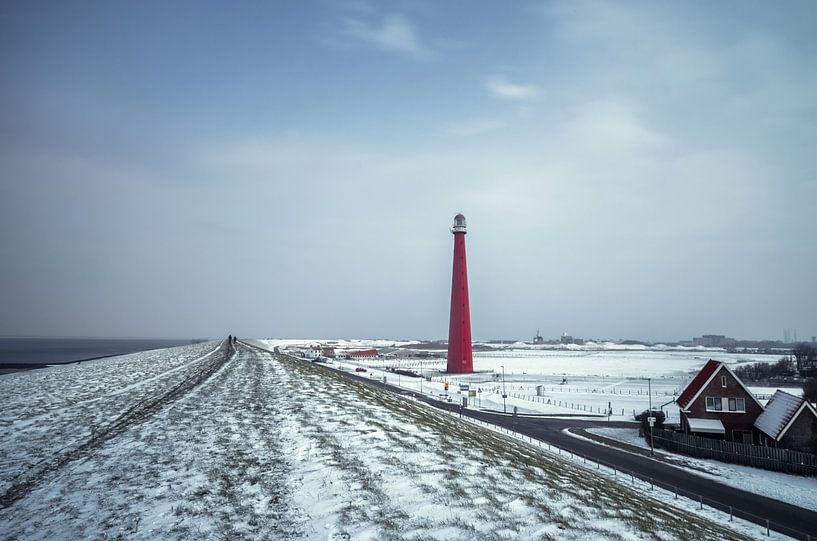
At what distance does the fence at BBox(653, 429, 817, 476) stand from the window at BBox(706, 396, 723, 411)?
3620 millimetres

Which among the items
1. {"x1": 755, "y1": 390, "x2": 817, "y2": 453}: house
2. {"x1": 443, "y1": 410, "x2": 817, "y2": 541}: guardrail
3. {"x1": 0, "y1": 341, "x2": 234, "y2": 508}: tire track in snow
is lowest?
{"x1": 443, "y1": 410, "x2": 817, "y2": 541}: guardrail

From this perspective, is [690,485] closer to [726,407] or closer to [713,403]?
[713,403]

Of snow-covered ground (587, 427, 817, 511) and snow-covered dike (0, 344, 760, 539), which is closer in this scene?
snow-covered dike (0, 344, 760, 539)

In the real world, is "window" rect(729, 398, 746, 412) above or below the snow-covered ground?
above

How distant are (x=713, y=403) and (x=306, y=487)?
120 ft

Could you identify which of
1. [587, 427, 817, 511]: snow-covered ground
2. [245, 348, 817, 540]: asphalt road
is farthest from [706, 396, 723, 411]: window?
[245, 348, 817, 540]: asphalt road

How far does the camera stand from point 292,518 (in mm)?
7848

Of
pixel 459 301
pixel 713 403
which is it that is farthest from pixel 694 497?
pixel 459 301

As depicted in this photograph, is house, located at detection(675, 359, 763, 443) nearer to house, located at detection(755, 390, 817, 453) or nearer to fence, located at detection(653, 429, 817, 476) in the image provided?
fence, located at detection(653, 429, 817, 476)

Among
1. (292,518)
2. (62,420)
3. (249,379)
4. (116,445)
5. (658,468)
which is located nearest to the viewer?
(292,518)

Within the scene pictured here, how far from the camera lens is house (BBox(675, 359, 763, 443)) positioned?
109ft

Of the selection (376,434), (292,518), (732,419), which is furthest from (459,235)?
(292,518)

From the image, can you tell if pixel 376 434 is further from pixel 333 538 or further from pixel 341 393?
pixel 341 393

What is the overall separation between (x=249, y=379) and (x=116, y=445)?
11594mm
